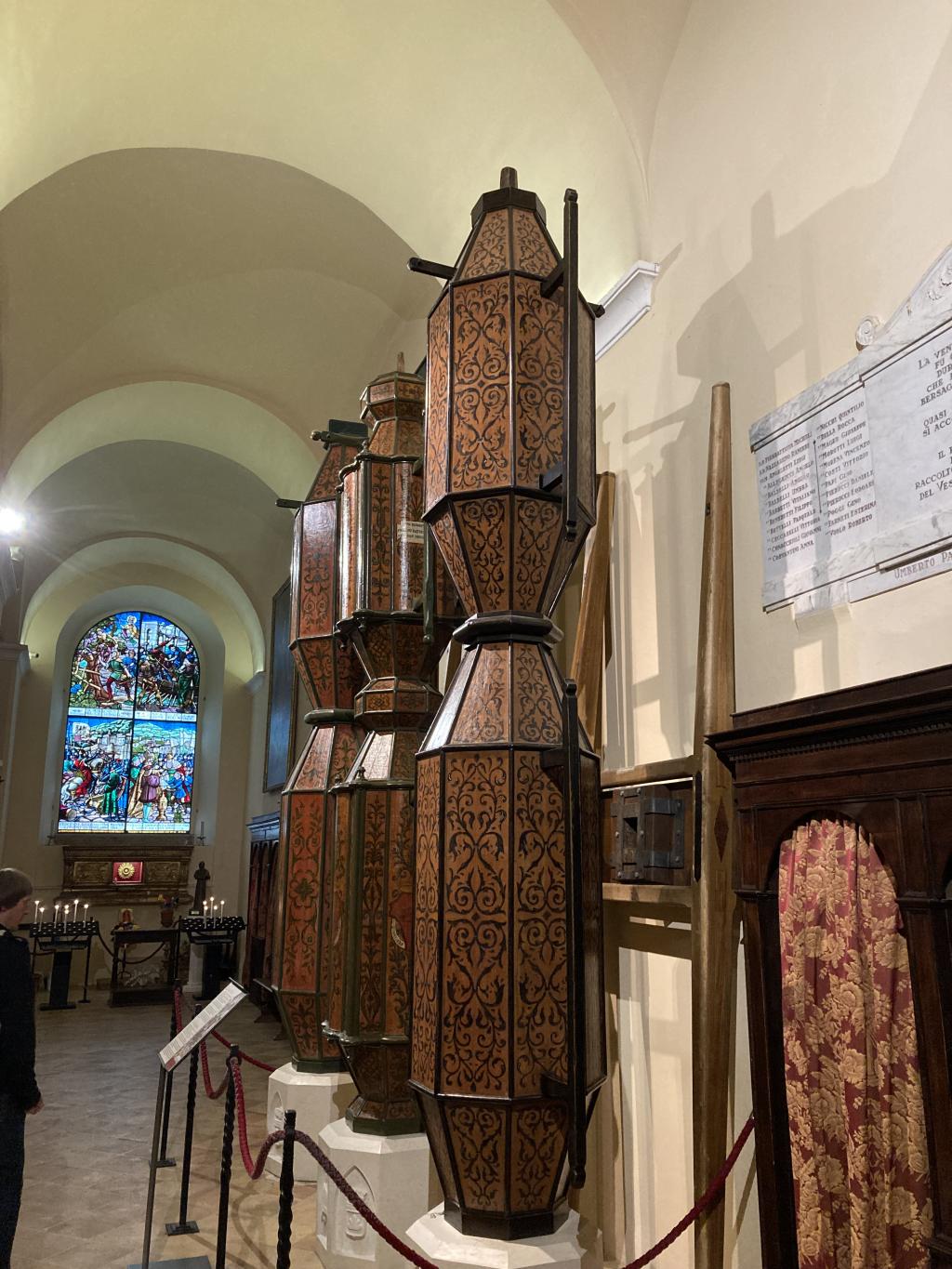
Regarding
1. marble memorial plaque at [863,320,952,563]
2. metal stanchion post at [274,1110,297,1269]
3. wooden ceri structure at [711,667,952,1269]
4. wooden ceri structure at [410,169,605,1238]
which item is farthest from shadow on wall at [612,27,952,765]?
metal stanchion post at [274,1110,297,1269]

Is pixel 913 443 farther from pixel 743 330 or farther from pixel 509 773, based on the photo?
pixel 509 773

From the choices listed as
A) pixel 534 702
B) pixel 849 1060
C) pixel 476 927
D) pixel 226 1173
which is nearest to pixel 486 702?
pixel 534 702

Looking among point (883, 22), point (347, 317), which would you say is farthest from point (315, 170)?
point (883, 22)

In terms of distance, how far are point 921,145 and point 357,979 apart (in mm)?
3491

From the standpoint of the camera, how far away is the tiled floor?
411 cm

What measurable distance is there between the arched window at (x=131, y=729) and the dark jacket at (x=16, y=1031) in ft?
39.1

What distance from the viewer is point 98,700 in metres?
15.6

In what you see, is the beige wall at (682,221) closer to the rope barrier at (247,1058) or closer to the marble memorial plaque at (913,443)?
the marble memorial plaque at (913,443)

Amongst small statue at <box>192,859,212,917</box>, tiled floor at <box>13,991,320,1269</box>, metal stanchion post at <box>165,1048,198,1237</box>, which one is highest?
small statue at <box>192,859,212,917</box>

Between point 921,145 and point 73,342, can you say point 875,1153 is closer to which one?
point 921,145

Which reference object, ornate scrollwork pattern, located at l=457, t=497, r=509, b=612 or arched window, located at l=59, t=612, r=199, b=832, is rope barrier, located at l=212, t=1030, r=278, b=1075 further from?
arched window, located at l=59, t=612, r=199, b=832

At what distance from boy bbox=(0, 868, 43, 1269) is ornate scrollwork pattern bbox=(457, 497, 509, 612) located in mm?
2022

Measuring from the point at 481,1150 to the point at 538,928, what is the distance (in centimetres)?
61

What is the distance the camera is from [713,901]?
2896mm
